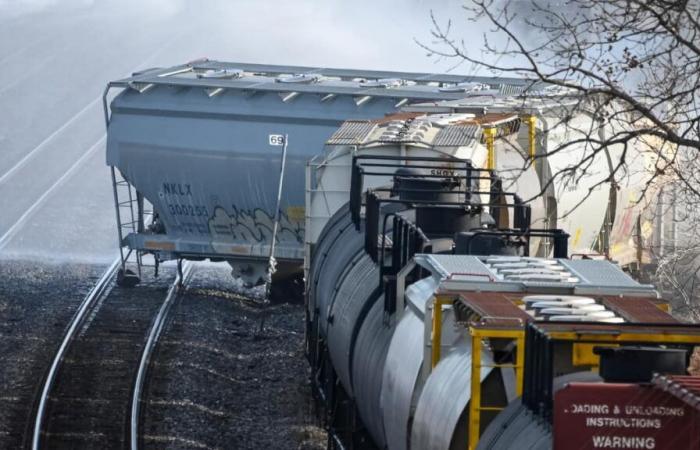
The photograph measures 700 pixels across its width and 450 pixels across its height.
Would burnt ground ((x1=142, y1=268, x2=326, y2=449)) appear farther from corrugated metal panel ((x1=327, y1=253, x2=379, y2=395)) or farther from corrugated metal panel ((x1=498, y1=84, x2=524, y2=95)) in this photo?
corrugated metal panel ((x1=498, y1=84, x2=524, y2=95))

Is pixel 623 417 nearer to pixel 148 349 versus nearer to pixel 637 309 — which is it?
pixel 637 309

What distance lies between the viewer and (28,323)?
2367 centimetres

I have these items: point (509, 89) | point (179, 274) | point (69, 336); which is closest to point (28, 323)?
point (69, 336)

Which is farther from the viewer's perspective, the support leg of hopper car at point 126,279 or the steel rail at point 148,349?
the support leg of hopper car at point 126,279

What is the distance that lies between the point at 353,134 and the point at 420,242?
22.8 feet

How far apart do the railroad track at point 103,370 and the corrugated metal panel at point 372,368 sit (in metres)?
5.63

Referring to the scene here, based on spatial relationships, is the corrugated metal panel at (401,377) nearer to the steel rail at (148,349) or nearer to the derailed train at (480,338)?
the derailed train at (480,338)

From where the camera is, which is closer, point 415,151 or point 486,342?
point 486,342

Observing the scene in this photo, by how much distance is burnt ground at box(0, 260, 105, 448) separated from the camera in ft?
61.1

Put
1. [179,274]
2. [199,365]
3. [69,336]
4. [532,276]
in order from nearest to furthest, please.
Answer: [532,276]
[199,365]
[69,336]
[179,274]

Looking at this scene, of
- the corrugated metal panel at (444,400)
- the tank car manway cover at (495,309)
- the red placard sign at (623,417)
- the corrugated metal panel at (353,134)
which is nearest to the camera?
the red placard sign at (623,417)

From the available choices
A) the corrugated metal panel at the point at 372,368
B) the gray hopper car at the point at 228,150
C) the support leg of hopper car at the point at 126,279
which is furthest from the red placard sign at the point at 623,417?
the support leg of hopper car at the point at 126,279

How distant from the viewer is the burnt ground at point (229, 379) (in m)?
17.7

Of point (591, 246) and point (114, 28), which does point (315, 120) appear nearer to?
point (591, 246)
